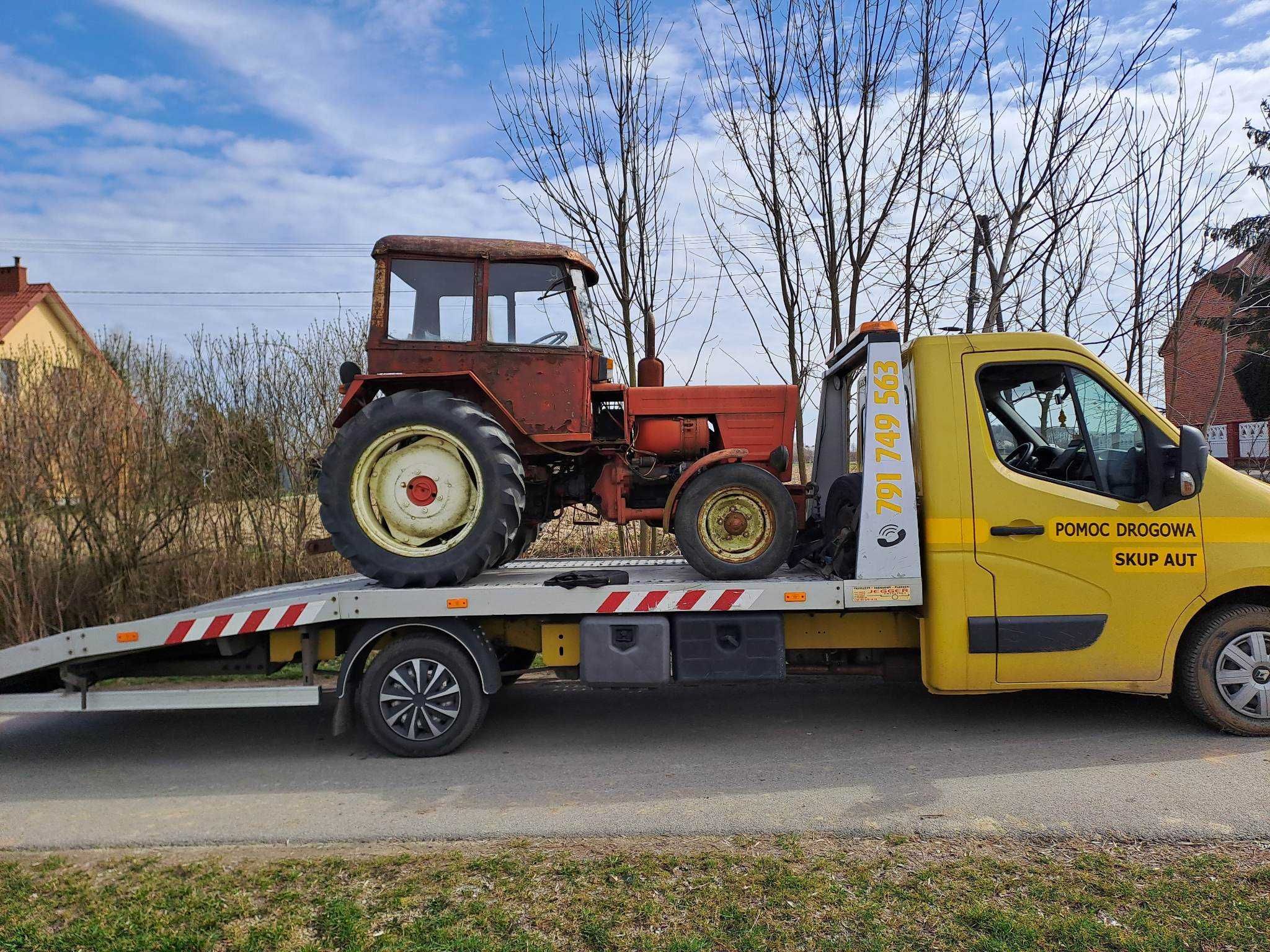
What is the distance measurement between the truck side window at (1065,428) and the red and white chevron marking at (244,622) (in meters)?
4.33

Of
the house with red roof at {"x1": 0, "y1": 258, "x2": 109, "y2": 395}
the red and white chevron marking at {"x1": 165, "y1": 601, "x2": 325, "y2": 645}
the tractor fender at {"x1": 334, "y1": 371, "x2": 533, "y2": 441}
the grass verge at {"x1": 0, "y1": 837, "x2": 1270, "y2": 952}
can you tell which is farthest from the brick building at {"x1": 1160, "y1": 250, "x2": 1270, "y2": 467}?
the house with red roof at {"x1": 0, "y1": 258, "x2": 109, "y2": 395}

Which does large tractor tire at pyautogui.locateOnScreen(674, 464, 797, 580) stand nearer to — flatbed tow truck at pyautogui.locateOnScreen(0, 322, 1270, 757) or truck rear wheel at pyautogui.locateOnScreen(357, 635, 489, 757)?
flatbed tow truck at pyautogui.locateOnScreen(0, 322, 1270, 757)

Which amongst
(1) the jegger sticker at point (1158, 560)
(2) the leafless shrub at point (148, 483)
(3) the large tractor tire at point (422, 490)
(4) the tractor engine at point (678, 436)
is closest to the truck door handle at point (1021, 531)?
(1) the jegger sticker at point (1158, 560)

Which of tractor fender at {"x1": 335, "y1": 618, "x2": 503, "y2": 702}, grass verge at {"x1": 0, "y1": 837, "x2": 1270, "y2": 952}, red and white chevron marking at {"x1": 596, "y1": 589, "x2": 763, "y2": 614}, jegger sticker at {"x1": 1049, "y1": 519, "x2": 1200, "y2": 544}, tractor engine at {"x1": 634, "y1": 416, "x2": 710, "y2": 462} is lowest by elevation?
grass verge at {"x1": 0, "y1": 837, "x2": 1270, "y2": 952}

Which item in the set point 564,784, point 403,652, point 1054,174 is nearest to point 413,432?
point 403,652

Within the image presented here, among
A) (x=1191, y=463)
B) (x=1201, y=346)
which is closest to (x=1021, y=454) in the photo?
(x=1191, y=463)

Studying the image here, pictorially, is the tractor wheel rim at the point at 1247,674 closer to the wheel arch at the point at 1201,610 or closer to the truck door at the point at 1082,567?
the wheel arch at the point at 1201,610

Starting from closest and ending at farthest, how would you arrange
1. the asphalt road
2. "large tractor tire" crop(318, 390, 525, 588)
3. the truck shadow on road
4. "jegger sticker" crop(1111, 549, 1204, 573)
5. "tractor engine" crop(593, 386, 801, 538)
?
the asphalt road, the truck shadow on road, "jegger sticker" crop(1111, 549, 1204, 573), "large tractor tire" crop(318, 390, 525, 588), "tractor engine" crop(593, 386, 801, 538)

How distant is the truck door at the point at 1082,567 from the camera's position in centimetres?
518

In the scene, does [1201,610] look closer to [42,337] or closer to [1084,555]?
[1084,555]

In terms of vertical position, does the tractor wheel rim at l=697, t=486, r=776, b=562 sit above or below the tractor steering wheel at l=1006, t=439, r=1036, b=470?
below

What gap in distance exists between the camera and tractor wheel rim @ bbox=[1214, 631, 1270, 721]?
5188 mm

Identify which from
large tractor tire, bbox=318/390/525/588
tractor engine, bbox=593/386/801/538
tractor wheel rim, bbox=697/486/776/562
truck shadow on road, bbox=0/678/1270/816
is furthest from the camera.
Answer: tractor engine, bbox=593/386/801/538

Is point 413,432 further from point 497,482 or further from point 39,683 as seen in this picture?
point 39,683
